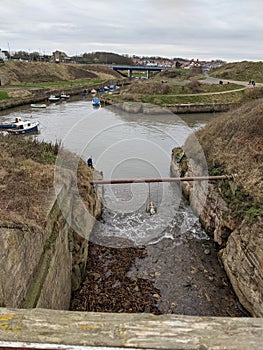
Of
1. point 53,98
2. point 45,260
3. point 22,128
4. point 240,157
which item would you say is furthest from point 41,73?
point 45,260

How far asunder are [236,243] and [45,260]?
647 cm

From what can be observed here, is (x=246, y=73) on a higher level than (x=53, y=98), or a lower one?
higher

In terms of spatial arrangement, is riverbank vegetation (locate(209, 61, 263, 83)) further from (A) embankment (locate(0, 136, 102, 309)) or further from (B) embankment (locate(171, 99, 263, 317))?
(A) embankment (locate(0, 136, 102, 309))

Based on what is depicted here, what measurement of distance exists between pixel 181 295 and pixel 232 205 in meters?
3.92

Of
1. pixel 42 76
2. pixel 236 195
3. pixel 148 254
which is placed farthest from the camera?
pixel 42 76

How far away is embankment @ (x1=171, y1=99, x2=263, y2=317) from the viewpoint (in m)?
8.71

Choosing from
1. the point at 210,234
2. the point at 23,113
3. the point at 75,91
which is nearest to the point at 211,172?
the point at 210,234

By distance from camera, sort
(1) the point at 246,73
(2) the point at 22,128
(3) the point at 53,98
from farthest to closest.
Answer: (1) the point at 246,73
(3) the point at 53,98
(2) the point at 22,128

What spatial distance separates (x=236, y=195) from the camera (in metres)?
11.3

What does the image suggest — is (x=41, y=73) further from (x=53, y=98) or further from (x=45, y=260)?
(x=45, y=260)

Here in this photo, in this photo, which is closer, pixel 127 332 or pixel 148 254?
pixel 127 332

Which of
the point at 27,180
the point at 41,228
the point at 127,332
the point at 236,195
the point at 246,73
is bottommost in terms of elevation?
the point at 236,195

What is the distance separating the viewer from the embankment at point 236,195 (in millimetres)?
8709

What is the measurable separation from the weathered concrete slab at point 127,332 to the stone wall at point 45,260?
2.16 meters
